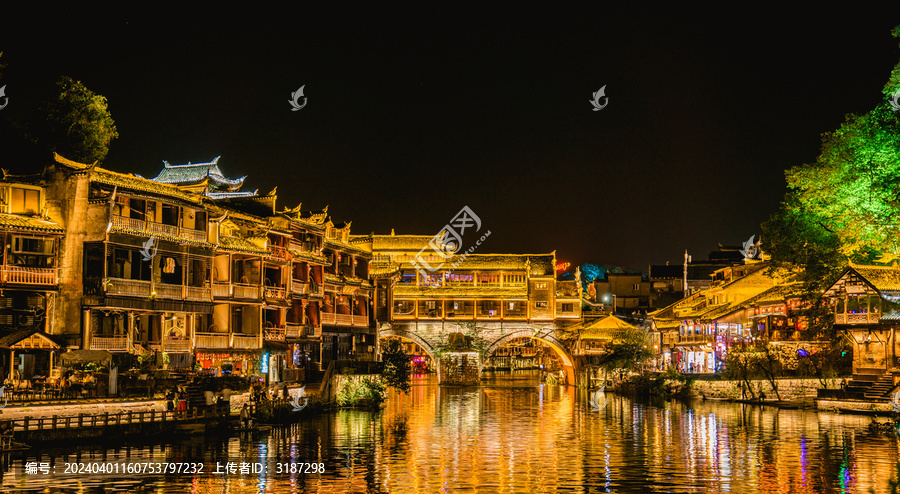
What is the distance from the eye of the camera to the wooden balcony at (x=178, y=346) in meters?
46.5

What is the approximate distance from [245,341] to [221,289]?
135 inches

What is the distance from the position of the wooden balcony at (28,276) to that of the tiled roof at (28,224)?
185cm

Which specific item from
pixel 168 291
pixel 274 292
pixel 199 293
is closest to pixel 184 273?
pixel 199 293

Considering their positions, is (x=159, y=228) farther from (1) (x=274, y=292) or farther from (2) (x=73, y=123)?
(2) (x=73, y=123)

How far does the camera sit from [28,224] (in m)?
41.9

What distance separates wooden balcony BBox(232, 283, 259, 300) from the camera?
2051 inches

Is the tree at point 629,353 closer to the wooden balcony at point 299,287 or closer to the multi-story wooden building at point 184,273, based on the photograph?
the multi-story wooden building at point 184,273

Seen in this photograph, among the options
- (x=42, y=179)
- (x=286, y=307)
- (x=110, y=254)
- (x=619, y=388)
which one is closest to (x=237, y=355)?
(x=286, y=307)

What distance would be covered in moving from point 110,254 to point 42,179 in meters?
4.99

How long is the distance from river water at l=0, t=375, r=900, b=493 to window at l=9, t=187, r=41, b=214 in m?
14.3

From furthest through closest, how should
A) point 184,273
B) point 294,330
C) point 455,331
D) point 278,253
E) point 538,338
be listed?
point 538,338, point 455,331, point 294,330, point 278,253, point 184,273

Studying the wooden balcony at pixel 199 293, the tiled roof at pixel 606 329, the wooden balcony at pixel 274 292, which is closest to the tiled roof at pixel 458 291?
the tiled roof at pixel 606 329

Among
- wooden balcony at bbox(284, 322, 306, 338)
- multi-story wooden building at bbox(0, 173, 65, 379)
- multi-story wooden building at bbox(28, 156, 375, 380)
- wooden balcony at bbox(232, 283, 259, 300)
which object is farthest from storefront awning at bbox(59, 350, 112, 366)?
wooden balcony at bbox(284, 322, 306, 338)

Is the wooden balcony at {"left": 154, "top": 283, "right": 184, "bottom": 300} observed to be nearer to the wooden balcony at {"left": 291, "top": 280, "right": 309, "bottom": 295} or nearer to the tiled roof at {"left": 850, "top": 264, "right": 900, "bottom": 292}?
the wooden balcony at {"left": 291, "top": 280, "right": 309, "bottom": 295}
